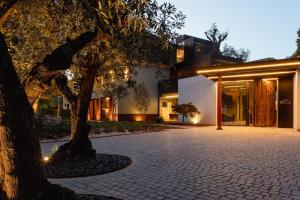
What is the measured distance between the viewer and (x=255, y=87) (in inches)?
765

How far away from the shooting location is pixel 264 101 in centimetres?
1927

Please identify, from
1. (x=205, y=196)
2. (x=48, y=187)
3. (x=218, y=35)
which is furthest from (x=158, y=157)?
(x=218, y=35)

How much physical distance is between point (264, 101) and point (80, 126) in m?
15.0

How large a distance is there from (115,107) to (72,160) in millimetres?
21564

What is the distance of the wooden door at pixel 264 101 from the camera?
755 inches

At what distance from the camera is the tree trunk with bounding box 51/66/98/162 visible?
25.9 feet

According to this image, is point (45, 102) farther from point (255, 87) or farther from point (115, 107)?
point (255, 87)

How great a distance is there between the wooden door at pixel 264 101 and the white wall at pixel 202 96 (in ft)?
11.4

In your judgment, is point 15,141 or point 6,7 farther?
point 6,7

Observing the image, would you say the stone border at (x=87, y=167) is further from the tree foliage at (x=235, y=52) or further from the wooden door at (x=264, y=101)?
the tree foliage at (x=235, y=52)

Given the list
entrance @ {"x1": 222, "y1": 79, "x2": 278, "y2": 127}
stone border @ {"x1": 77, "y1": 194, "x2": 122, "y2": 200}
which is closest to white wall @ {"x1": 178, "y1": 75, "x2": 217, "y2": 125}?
entrance @ {"x1": 222, "y1": 79, "x2": 278, "y2": 127}

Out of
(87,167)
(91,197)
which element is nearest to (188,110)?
(87,167)

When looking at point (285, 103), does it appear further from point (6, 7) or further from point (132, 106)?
point (6, 7)

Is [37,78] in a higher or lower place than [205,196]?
higher
